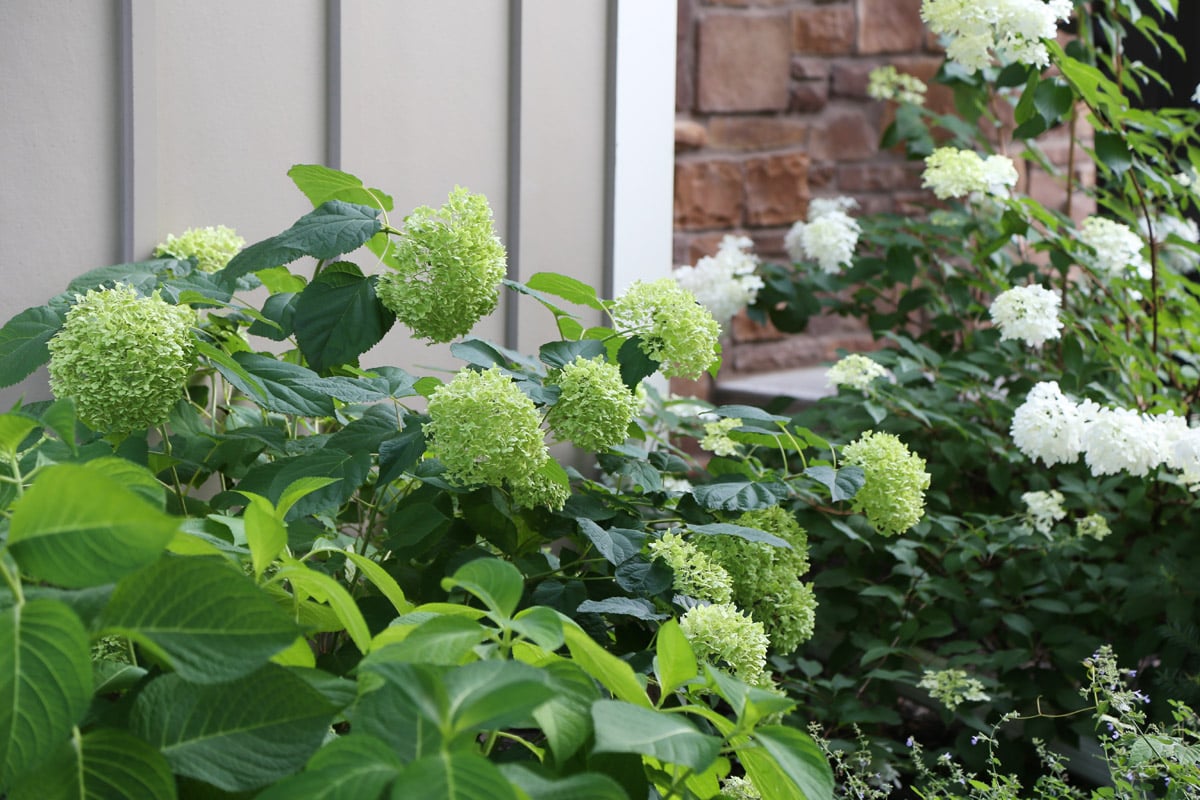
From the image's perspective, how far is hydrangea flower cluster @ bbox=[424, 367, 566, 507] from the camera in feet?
2.81

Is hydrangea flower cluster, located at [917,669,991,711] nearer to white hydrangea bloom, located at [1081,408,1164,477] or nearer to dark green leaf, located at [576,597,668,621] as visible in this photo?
white hydrangea bloom, located at [1081,408,1164,477]

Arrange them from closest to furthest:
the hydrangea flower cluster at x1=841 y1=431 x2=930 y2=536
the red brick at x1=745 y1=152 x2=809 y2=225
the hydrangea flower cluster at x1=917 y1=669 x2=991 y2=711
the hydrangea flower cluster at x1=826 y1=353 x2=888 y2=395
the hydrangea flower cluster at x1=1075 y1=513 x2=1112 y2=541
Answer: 1. the hydrangea flower cluster at x1=841 y1=431 x2=930 y2=536
2. the hydrangea flower cluster at x1=917 y1=669 x2=991 y2=711
3. the hydrangea flower cluster at x1=1075 y1=513 x2=1112 y2=541
4. the hydrangea flower cluster at x1=826 y1=353 x2=888 y2=395
5. the red brick at x1=745 y1=152 x2=809 y2=225

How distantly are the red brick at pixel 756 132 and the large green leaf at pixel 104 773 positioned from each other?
200cm

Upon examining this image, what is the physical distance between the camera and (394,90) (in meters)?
1.47

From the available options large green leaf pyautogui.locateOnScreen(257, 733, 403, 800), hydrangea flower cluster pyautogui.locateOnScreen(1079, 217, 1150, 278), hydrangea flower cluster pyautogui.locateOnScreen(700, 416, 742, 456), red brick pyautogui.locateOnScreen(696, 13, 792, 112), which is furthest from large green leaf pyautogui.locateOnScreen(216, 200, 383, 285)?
red brick pyautogui.locateOnScreen(696, 13, 792, 112)

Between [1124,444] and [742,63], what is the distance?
1211 mm

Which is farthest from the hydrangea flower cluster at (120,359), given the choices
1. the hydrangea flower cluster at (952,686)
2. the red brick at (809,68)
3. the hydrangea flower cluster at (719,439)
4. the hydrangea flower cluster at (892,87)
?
the red brick at (809,68)

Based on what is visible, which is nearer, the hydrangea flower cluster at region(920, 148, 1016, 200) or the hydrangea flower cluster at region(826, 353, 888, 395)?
the hydrangea flower cluster at region(826, 353, 888, 395)

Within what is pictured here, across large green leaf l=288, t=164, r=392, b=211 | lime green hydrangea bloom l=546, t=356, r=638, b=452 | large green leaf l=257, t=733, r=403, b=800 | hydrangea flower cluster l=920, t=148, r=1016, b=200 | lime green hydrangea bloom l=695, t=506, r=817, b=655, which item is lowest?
lime green hydrangea bloom l=695, t=506, r=817, b=655

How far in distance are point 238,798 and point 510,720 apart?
170 millimetres

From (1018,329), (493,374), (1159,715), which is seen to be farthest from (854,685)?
(493,374)

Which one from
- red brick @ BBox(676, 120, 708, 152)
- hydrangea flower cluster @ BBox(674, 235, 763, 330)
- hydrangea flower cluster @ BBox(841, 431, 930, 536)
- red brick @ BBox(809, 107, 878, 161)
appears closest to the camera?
hydrangea flower cluster @ BBox(841, 431, 930, 536)

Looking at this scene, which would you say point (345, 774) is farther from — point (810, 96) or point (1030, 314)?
point (810, 96)

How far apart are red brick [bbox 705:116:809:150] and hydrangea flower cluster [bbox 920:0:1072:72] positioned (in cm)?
67
